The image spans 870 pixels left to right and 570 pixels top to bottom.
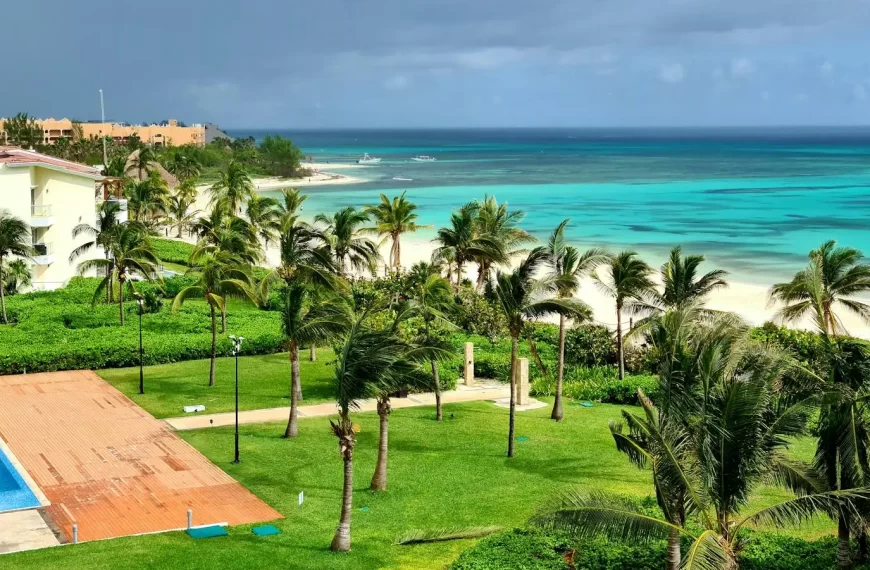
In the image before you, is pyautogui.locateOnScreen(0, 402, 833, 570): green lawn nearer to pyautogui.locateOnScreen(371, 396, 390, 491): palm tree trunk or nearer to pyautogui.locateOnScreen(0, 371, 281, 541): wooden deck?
pyautogui.locateOnScreen(371, 396, 390, 491): palm tree trunk

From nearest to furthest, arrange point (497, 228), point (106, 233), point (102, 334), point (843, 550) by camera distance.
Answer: point (843, 550) < point (102, 334) < point (106, 233) < point (497, 228)

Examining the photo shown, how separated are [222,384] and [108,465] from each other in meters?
9.12

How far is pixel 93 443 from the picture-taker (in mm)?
28953

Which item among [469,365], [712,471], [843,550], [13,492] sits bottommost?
[13,492]

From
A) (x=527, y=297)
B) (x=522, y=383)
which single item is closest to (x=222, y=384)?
(x=522, y=383)

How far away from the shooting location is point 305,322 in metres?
26.9

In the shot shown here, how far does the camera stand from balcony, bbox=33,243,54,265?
53094 millimetres

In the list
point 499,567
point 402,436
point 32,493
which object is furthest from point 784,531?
point 32,493

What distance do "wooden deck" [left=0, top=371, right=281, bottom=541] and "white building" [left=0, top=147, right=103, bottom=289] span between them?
1859cm

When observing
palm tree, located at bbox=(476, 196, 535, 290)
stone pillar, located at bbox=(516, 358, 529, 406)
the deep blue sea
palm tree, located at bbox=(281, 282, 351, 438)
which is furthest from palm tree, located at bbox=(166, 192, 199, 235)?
palm tree, located at bbox=(281, 282, 351, 438)

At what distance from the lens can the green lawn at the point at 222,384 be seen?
1315 inches

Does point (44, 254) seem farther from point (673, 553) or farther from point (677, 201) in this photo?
point (677, 201)

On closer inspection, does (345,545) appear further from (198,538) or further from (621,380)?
(621,380)

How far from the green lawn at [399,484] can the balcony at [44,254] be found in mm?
27282
